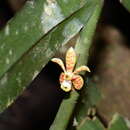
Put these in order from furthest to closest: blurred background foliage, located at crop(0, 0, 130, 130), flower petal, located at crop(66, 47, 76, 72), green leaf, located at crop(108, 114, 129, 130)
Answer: blurred background foliage, located at crop(0, 0, 130, 130)
green leaf, located at crop(108, 114, 129, 130)
flower petal, located at crop(66, 47, 76, 72)

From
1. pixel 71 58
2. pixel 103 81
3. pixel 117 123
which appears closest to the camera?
pixel 71 58

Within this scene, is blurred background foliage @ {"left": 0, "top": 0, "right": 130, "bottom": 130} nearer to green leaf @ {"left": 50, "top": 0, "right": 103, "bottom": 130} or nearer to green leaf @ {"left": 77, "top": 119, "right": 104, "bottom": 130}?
green leaf @ {"left": 77, "top": 119, "right": 104, "bottom": 130}

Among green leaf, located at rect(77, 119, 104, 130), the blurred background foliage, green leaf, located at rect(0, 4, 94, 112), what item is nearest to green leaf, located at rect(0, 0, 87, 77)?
green leaf, located at rect(0, 4, 94, 112)

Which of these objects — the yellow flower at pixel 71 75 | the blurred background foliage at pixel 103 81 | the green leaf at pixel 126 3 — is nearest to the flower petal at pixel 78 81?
the yellow flower at pixel 71 75

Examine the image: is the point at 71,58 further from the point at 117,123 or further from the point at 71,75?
the point at 117,123

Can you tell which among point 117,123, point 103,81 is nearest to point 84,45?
point 117,123

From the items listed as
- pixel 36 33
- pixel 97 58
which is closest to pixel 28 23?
pixel 36 33
